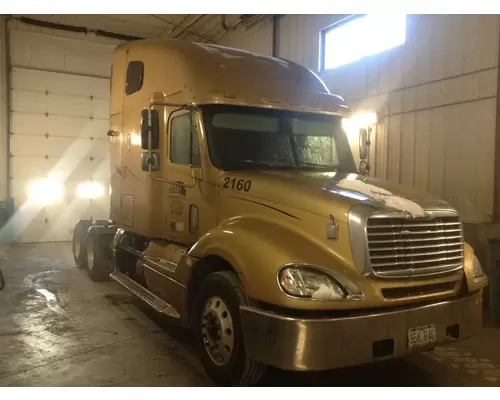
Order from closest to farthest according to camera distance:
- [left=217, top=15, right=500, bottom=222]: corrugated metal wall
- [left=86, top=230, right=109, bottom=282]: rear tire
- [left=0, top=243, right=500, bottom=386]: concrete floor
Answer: [left=0, top=243, right=500, bottom=386]: concrete floor < [left=217, top=15, right=500, bottom=222]: corrugated metal wall < [left=86, top=230, right=109, bottom=282]: rear tire

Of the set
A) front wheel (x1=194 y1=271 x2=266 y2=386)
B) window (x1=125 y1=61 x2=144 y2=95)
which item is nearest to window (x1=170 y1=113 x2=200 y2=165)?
window (x1=125 y1=61 x2=144 y2=95)

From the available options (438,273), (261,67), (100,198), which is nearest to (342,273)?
(438,273)

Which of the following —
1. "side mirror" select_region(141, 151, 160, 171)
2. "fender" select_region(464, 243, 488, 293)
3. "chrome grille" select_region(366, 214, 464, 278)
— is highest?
"side mirror" select_region(141, 151, 160, 171)

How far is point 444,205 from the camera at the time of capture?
417 centimetres

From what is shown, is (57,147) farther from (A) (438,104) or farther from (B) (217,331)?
(B) (217,331)

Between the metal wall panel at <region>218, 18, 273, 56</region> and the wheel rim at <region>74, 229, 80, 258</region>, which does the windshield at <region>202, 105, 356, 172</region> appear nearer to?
the wheel rim at <region>74, 229, 80, 258</region>

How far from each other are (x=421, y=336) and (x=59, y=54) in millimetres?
13295

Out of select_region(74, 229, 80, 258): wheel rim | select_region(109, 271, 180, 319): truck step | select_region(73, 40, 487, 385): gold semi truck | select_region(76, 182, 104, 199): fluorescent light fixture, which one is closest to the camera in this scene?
select_region(73, 40, 487, 385): gold semi truck

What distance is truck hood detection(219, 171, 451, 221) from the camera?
3770mm

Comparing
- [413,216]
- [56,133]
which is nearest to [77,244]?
[56,133]

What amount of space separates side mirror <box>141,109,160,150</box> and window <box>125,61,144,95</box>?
1361 mm

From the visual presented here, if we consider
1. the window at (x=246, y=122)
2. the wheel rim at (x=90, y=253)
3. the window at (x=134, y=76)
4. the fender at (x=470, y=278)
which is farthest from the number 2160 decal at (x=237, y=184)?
the wheel rim at (x=90, y=253)

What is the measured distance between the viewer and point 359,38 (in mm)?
9211

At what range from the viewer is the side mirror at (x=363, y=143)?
5.61 meters
